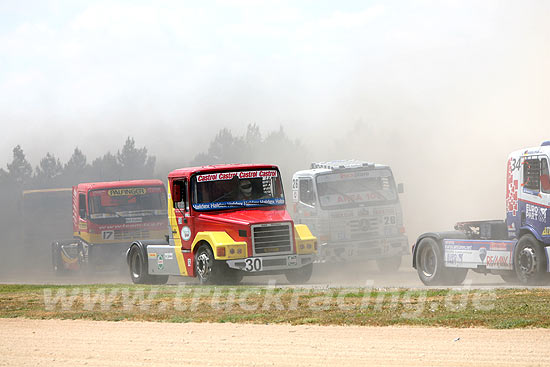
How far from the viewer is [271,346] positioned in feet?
42.9

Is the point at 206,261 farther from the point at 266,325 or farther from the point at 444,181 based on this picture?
the point at 444,181

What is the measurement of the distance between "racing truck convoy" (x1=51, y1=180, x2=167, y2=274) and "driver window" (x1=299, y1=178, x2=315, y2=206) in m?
6.72

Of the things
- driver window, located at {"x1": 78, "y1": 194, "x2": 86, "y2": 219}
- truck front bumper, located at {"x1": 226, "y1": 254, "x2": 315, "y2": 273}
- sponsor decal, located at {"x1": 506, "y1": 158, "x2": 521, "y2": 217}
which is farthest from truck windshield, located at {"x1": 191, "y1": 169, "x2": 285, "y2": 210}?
driver window, located at {"x1": 78, "y1": 194, "x2": 86, "y2": 219}

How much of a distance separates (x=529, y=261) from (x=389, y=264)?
28.9ft

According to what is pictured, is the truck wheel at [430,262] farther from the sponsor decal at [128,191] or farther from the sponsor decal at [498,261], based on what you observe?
the sponsor decal at [128,191]

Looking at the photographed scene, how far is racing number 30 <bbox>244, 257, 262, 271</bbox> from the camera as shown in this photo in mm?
22000

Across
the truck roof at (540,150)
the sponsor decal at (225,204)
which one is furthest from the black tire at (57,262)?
the truck roof at (540,150)

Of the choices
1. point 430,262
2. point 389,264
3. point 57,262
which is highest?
point 430,262

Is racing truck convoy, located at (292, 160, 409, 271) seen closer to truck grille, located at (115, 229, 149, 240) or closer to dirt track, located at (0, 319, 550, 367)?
truck grille, located at (115, 229, 149, 240)

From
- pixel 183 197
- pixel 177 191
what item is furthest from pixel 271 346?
pixel 177 191

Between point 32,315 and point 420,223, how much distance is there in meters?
44.1

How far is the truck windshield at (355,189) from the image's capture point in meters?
27.6

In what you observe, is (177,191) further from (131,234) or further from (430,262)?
(131,234)

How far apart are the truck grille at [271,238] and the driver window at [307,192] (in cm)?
539
